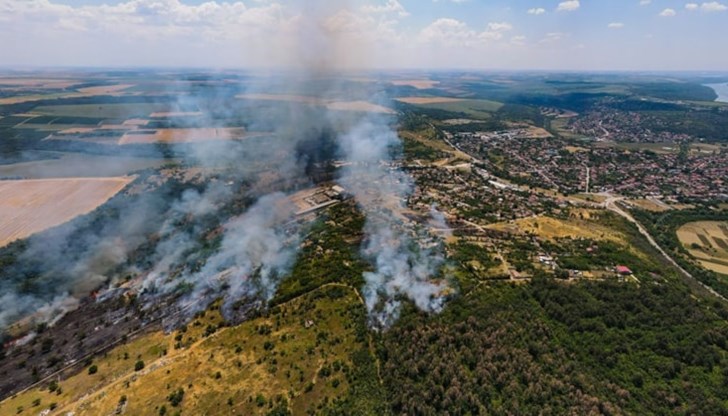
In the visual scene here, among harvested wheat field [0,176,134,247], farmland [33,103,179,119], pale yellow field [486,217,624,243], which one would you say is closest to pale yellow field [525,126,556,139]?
pale yellow field [486,217,624,243]

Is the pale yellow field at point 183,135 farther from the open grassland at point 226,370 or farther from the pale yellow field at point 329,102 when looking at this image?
the open grassland at point 226,370

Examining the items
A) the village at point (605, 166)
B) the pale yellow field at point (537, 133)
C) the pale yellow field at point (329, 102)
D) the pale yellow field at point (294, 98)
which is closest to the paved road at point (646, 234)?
the village at point (605, 166)

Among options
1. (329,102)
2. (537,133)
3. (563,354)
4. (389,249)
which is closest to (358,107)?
(329,102)

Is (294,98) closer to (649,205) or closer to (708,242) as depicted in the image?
(649,205)

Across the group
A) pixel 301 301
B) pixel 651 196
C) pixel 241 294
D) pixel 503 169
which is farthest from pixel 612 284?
pixel 503 169

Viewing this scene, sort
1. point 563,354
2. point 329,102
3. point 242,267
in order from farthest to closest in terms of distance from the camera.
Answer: point 329,102, point 242,267, point 563,354

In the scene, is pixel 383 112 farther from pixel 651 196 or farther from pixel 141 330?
pixel 141 330

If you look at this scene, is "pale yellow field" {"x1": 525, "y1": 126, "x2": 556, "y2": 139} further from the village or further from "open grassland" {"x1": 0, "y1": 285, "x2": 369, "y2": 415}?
"open grassland" {"x1": 0, "y1": 285, "x2": 369, "y2": 415}

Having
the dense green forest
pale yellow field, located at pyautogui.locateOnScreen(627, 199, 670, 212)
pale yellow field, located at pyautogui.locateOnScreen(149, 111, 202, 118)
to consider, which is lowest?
the dense green forest
